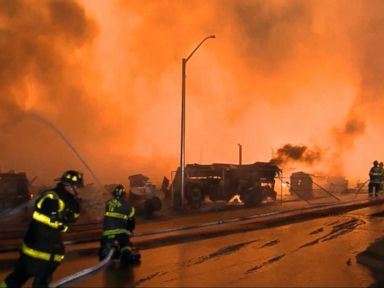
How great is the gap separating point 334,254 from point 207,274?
113 inches

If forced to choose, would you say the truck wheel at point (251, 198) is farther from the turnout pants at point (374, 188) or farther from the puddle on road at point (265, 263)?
the puddle on road at point (265, 263)

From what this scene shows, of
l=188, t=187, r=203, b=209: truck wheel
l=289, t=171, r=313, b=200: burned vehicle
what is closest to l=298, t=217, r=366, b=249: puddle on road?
l=188, t=187, r=203, b=209: truck wheel

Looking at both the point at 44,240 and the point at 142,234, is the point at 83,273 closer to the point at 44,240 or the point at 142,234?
the point at 44,240

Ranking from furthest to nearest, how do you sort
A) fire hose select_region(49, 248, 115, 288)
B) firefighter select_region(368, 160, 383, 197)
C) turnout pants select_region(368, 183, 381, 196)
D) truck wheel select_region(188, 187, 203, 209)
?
turnout pants select_region(368, 183, 381, 196) < firefighter select_region(368, 160, 383, 197) < truck wheel select_region(188, 187, 203, 209) < fire hose select_region(49, 248, 115, 288)

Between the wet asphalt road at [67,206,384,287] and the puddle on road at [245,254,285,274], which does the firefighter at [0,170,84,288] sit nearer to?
the wet asphalt road at [67,206,384,287]

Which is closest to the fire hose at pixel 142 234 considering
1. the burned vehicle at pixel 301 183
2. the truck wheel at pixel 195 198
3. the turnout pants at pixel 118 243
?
the turnout pants at pixel 118 243

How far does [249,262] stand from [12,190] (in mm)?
9720

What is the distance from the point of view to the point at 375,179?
78.0 ft

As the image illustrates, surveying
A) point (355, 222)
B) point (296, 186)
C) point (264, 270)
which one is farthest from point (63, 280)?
point (296, 186)

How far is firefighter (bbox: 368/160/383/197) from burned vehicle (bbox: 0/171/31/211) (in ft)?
45.8

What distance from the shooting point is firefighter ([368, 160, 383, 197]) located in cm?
2355

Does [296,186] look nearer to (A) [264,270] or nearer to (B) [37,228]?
(A) [264,270]

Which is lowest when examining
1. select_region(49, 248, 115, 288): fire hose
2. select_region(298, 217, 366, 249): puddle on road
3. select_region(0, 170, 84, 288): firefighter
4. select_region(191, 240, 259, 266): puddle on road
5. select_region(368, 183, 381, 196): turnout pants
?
select_region(49, 248, 115, 288): fire hose

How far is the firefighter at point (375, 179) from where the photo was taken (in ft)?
77.3
